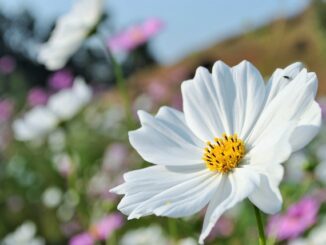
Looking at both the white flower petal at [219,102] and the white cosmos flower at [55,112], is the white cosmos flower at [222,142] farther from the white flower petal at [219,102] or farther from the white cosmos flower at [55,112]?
the white cosmos flower at [55,112]

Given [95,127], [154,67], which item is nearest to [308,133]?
[95,127]

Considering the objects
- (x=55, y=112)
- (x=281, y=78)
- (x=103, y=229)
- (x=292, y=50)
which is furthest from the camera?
(x=292, y=50)

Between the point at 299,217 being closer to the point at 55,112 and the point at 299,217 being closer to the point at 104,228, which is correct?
the point at 104,228

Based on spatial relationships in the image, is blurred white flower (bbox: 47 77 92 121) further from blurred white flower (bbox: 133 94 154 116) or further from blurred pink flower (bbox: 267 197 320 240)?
blurred white flower (bbox: 133 94 154 116)

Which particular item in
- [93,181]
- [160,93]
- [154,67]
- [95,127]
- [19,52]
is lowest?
[154,67]

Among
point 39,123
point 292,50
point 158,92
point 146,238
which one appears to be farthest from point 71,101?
point 292,50

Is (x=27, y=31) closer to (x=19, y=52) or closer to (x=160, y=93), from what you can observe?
(x=19, y=52)

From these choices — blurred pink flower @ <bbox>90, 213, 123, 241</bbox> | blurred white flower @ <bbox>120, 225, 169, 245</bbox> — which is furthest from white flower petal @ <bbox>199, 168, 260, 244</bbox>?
blurred white flower @ <bbox>120, 225, 169, 245</bbox>
